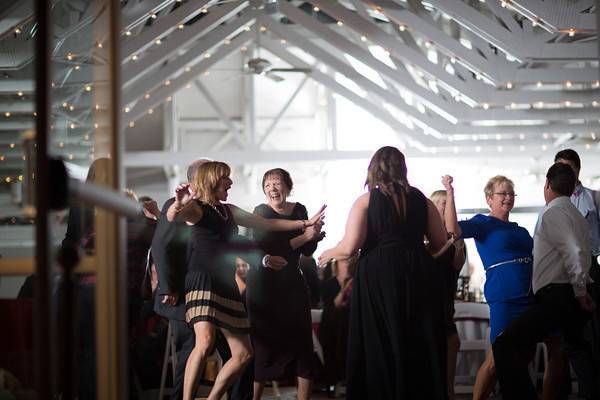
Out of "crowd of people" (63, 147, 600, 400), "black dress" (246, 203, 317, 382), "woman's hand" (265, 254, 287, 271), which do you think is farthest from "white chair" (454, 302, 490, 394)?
"woman's hand" (265, 254, 287, 271)

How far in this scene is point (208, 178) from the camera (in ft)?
16.8

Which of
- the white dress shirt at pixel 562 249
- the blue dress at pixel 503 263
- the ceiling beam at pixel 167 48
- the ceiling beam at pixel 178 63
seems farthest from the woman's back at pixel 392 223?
the ceiling beam at pixel 178 63

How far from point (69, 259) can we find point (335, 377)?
6.50 m

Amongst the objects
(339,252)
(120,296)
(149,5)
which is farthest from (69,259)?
(149,5)

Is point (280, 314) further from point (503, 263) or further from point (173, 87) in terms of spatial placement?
point (173, 87)

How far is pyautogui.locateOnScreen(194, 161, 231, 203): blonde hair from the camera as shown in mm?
5125

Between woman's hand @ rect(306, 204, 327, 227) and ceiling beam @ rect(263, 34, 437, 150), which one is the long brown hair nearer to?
woman's hand @ rect(306, 204, 327, 227)

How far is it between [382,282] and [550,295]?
109cm

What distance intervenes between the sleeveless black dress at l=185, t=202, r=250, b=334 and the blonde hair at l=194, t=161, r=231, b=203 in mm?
82

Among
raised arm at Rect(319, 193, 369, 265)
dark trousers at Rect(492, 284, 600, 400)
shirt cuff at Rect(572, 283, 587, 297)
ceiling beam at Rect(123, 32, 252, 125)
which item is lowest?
dark trousers at Rect(492, 284, 600, 400)

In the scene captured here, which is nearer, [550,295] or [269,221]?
[550,295]

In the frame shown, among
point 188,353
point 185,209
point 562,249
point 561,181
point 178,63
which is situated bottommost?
point 188,353

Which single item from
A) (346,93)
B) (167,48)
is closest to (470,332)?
(167,48)

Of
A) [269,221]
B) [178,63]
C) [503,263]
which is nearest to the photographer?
[503,263]
